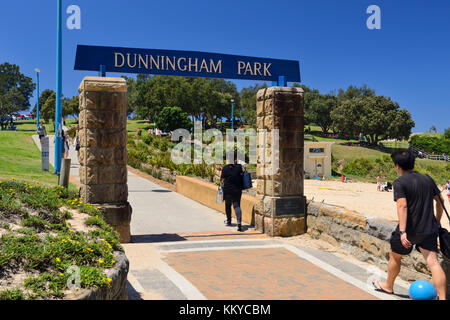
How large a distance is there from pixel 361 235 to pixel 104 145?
5.15 m

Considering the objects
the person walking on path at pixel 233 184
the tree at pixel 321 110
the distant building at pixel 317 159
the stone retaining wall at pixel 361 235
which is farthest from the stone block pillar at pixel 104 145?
the tree at pixel 321 110

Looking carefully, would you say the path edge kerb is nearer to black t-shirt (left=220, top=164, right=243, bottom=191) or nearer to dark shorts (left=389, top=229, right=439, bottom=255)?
dark shorts (left=389, top=229, right=439, bottom=255)

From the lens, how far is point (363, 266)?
680 cm

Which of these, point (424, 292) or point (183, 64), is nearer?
point (424, 292)

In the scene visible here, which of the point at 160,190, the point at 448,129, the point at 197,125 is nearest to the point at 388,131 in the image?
the point at 448,129

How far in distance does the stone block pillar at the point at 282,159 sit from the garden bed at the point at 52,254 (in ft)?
13.7

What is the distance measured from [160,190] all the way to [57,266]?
13.4 metres

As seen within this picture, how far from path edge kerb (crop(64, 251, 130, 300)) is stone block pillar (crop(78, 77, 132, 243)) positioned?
3.14 metres

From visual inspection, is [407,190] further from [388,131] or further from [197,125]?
[388,131]

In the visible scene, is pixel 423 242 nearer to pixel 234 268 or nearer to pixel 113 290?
pixel 234 268

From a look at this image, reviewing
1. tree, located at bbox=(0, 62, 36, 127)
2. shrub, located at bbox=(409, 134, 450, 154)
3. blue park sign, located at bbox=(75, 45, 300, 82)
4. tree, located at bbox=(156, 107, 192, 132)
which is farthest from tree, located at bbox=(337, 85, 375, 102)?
blue park sign, located at bbox=(75, 45, 300, 82)

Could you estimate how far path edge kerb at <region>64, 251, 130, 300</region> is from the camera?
11.3ft

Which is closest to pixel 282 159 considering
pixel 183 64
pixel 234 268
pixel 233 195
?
pixel 233 195

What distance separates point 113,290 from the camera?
155 inches
